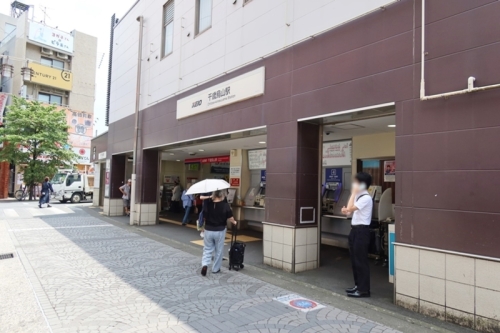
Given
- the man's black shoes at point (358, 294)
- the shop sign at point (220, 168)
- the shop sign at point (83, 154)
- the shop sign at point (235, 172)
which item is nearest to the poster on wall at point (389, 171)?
the man's black shoes at point (358, 294)

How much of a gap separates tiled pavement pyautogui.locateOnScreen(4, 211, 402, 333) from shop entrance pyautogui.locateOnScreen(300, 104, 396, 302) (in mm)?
1303

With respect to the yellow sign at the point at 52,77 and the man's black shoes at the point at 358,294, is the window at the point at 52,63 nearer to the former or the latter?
the yellow sign at the point at 52,77

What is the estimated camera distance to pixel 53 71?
32219 millimetres

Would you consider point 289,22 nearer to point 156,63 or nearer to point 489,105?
point 489,105

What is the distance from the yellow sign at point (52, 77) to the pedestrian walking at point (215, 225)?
3154 centimetres

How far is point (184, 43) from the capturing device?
10320 millimetres

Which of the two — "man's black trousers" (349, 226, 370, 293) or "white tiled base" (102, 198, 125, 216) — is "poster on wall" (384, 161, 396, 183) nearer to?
"man's black trousers" (349, 226, 370, 293)

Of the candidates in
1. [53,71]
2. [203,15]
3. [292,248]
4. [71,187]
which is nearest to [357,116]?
[292,248]

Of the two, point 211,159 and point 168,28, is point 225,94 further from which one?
point 211,159

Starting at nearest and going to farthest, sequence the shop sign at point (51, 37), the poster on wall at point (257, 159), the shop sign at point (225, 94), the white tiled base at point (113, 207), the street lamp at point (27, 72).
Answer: the shop sign at point (225, 94), the poster on wall at point (257, 159), the white tiled base at point (113, 207), the street lamp at point (27, 72), the shop sign at point (51, 37)

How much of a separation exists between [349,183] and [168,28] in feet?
26.1

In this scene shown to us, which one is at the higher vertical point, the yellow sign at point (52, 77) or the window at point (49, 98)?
the yellow sign at point (52, 77)

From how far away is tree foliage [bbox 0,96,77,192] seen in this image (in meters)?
24.6

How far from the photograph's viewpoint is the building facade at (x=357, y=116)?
400cm
